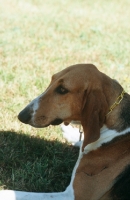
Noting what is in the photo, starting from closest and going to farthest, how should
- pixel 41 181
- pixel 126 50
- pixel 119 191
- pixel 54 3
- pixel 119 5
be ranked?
pixel 119 191, pixel 41 181, pixel 126 50, pixel 54 3, pixel 119 5

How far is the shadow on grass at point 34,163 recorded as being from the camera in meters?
4.63

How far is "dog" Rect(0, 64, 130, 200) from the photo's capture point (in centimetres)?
395

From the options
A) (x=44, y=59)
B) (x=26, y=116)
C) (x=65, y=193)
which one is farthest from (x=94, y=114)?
(x=44, y=59)

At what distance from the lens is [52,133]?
18.8ft

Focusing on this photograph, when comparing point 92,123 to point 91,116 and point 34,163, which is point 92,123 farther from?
point 34,163

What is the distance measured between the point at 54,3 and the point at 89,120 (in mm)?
13519

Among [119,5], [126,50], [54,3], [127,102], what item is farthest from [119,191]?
[119,5]

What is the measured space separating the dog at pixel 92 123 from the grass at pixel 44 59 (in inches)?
29.9

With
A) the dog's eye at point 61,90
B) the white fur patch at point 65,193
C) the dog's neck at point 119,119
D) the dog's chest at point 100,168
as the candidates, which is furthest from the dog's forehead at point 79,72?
the dog's chest at point 100,168

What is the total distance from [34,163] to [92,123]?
4.49 feet

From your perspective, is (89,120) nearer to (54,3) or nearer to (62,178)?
(62,178)

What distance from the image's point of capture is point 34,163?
16.2 feet

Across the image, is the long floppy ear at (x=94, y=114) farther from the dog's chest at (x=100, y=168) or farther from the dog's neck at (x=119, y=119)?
the dog's chest at (x=100, y=168)

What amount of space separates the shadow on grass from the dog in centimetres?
47
